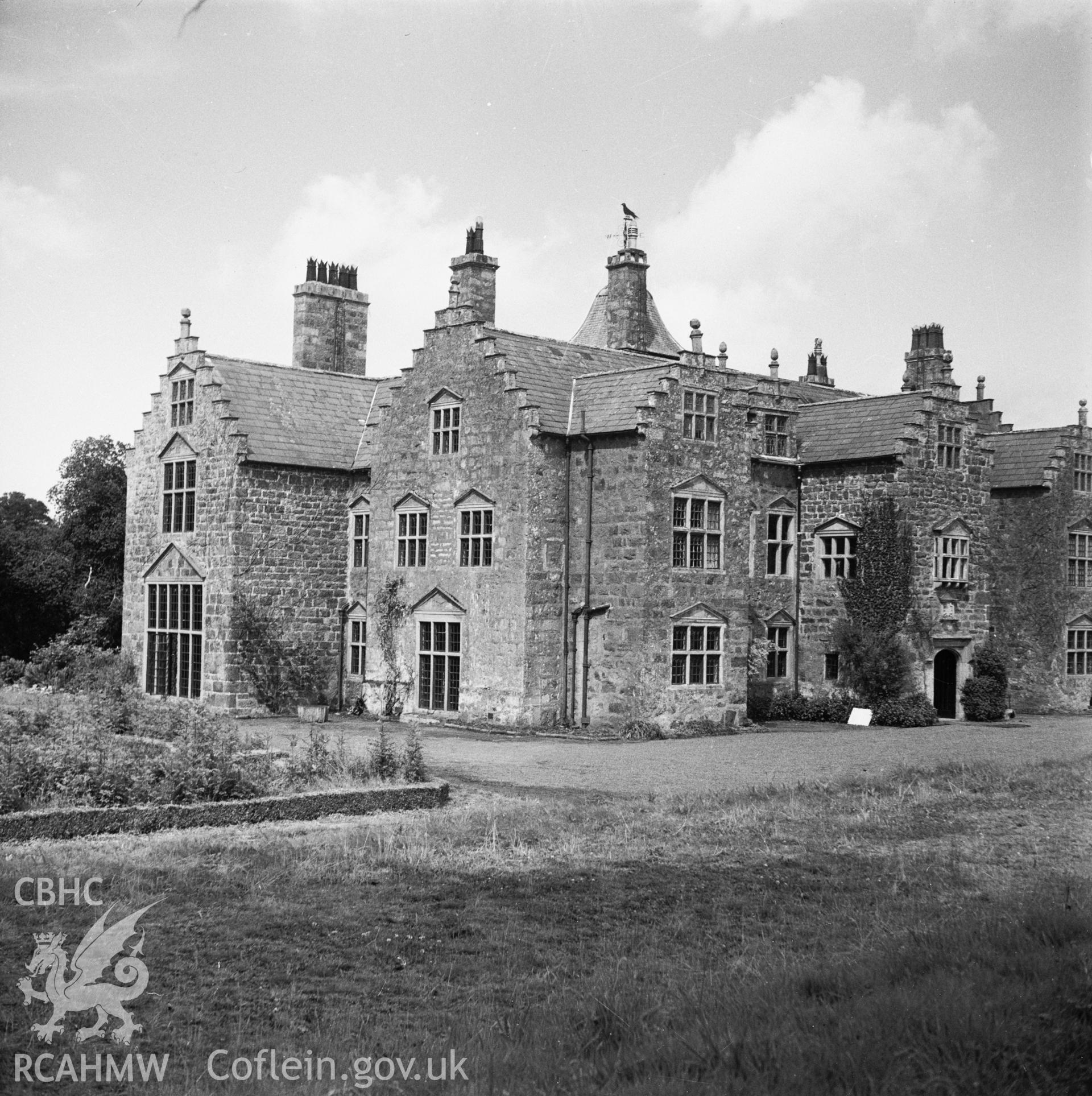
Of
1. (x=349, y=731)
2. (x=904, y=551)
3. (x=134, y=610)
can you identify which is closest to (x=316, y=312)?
(x=134, y=610)

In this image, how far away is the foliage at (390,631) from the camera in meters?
35.5

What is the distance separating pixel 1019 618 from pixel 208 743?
29.7 metres

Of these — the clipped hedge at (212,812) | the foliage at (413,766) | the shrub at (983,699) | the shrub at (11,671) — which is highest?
the shrub at (11,671)

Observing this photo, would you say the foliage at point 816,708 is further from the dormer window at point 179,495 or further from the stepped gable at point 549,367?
the dormer window at point 179,495

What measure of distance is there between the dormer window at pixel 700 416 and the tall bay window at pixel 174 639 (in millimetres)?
13735

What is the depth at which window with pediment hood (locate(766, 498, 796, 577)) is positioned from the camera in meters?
39.0

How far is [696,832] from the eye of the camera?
17.8m

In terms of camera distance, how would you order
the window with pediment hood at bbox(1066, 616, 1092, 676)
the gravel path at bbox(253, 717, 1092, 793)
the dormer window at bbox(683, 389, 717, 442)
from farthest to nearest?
1. the window with pediment hood at bbox(1066, 616, 1092, 676)
2. the dormer window at bbox(683, 389, 717, 442)
3. the gravel path at bbox(253, 717, 1092, 793)

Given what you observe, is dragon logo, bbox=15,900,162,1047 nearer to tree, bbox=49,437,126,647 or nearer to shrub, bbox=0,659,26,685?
shrub, bbox=0,659,26,685

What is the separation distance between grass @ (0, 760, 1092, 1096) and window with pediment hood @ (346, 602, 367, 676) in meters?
17.9

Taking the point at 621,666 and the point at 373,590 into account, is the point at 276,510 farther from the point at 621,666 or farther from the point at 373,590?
the point at 621,666

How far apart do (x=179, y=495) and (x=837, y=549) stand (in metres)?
18.5

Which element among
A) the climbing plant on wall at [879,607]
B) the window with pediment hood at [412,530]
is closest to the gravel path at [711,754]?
the climbing plant on wall at [879,607]

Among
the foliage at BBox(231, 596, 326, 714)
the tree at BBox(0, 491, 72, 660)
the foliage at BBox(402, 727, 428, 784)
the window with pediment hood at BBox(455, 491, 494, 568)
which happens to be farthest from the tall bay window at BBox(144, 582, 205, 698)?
the foliage at BBox(402, 727, 428, 784)
